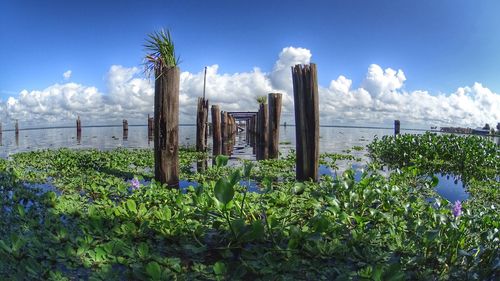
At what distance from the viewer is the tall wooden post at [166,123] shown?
624 centimetres

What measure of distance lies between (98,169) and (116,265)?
6.54 meters

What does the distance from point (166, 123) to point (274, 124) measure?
22.1 feet

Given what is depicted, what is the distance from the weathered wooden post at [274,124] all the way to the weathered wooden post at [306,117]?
5.50 metres

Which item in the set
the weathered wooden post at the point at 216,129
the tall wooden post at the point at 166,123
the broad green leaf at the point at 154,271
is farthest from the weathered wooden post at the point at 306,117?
the weathered wooden post at the point at 216,129

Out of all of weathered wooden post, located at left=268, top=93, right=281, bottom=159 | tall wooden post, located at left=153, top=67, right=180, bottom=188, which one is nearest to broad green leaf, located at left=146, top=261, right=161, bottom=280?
tall wooden post, located at left=153, top=67, right=180, bottom=188

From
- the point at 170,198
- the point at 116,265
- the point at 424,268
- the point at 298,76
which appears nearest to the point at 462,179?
the point at 298,76

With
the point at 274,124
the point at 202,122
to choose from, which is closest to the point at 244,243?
the point at 274,124

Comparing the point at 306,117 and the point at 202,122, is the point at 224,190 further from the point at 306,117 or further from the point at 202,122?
the point at 202,122

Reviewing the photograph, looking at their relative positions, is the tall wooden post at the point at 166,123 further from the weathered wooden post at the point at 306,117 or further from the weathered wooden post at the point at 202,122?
the weathered wooden post at the point at 202,122

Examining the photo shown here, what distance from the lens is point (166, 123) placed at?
6.30 m

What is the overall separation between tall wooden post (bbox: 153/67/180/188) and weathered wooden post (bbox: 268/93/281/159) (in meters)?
6.34

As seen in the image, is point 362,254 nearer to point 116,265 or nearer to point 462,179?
Answer: point 116,265

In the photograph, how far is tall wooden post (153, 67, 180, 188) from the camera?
20.5 ft

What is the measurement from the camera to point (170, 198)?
4.58 m
